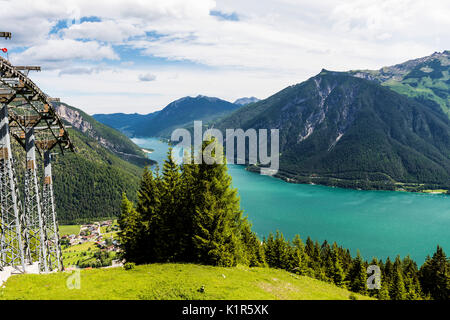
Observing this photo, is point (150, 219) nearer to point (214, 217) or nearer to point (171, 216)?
point (171, 216)

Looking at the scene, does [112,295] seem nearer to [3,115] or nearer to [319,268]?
[3,115]

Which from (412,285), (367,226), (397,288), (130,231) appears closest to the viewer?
(130,231)

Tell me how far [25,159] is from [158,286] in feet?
57.9

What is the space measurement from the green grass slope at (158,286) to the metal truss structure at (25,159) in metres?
3.64

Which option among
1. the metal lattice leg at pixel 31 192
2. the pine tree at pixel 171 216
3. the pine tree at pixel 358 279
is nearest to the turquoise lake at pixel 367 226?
the pine tree at pixel 358 279

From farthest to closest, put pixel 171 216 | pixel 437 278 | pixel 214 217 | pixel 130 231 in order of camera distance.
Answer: pixel 437 278
pixel 130 231
pixel 171 216
pixel 214 217

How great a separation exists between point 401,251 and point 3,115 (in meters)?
143

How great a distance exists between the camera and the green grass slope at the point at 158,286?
61.7ft

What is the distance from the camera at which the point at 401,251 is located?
409ft

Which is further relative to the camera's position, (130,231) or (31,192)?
(130,231)

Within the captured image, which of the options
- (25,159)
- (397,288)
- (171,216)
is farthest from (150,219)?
(397,288)

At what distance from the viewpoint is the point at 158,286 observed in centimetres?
2070
